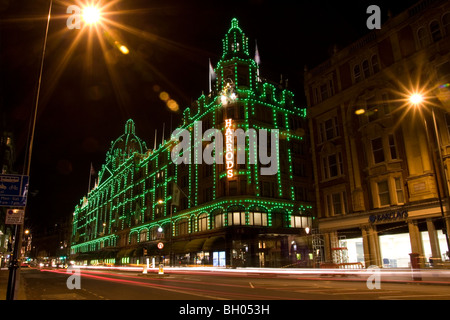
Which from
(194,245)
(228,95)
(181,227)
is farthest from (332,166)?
(181,227)

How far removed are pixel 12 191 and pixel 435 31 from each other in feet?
95.5

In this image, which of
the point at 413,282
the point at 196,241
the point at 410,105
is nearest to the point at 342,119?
the point at 410,105

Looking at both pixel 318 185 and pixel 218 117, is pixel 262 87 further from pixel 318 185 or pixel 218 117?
pixel 318 185

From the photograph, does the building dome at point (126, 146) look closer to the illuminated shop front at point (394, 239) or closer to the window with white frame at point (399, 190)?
the illuminated shop front at point (394, 239)

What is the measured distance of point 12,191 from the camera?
36.6ft

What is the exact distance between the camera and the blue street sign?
11.0m

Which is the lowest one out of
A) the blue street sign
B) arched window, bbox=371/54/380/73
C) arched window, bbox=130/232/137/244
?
the blue street sign

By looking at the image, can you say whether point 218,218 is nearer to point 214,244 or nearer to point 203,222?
point 214,244

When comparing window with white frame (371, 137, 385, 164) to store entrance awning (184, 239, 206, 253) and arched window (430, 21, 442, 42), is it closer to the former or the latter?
arched window (430, 21, 442, 42)

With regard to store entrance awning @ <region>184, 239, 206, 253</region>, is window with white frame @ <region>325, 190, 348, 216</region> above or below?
above

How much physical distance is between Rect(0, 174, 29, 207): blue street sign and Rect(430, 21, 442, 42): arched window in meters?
28.4

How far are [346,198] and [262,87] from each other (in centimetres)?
2628

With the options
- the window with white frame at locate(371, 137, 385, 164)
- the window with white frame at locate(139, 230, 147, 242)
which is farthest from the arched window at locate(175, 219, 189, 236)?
the window with white frame at locate(371, 137, 385, 164)

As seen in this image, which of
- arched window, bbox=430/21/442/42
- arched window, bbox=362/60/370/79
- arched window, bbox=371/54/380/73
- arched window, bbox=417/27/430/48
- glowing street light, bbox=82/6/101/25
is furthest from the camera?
arched window, bbox=362/60/370/79
